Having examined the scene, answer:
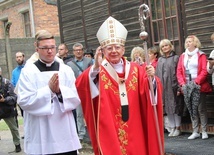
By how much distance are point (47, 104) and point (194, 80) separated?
13.8 feet

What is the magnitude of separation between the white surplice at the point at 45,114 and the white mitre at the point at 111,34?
2.04ft

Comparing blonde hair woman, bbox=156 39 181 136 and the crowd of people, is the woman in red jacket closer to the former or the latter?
blonde hair woman, bbox=156 39 181 136

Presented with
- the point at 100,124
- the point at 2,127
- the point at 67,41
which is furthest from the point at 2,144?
the point at 100,124

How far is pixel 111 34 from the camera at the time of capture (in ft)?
16.4

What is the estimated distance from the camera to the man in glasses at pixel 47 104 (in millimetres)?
4625

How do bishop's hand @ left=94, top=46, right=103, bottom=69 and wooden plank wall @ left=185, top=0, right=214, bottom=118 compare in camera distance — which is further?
wooden plank wall @ left=185, top=0, right=214, bottom=118

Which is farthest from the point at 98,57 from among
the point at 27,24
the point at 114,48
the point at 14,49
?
the point at 27,24

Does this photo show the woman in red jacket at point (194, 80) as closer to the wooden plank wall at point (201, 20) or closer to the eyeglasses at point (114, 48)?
the wooden plank wall at point (201, 20)

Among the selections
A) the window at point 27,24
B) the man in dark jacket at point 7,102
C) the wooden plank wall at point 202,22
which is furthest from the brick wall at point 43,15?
the wooden plank wall at point 202,22

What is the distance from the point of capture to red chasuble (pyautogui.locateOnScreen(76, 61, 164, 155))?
193 inches

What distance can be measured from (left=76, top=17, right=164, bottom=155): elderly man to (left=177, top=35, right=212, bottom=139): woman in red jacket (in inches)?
131

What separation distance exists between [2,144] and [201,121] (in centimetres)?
482

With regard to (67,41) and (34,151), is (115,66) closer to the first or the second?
(34,151)

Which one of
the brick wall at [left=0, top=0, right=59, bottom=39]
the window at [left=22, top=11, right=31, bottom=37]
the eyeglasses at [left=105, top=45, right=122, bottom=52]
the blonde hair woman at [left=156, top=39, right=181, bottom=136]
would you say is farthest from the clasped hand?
the window at [left=22, top=11, right=31, bottom=37]
